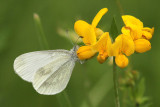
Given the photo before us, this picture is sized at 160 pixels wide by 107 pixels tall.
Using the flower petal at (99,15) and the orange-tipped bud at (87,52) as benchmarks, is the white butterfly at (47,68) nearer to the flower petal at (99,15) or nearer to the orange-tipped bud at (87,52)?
the orange-tipped bud at (87,52)

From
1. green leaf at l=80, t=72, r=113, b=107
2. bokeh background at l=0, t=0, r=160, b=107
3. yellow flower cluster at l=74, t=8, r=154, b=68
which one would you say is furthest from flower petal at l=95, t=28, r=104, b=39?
green leaf at l=80, t=72, r=113, b=107

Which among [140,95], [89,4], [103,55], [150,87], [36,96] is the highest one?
[89,4]

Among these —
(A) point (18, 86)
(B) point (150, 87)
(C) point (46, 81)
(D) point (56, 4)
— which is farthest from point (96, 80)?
(D) point (56, 4)

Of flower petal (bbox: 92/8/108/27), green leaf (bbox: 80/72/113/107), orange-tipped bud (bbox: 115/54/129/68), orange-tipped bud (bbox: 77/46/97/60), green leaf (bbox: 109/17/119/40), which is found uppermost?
flower petal (bbox: 92/8/108/27)

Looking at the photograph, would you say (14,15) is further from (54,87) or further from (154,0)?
(154,0)

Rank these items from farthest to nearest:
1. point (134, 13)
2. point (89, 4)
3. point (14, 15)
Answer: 1. point (89, 4)
2. point (134, 13)
3. point (14, 15)

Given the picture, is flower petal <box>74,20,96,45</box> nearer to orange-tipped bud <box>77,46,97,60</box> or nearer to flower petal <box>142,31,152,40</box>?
orange-tipped bud <box>77,46,97,60</box>

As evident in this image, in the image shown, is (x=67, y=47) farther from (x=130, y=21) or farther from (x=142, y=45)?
(x=142, y=45)
